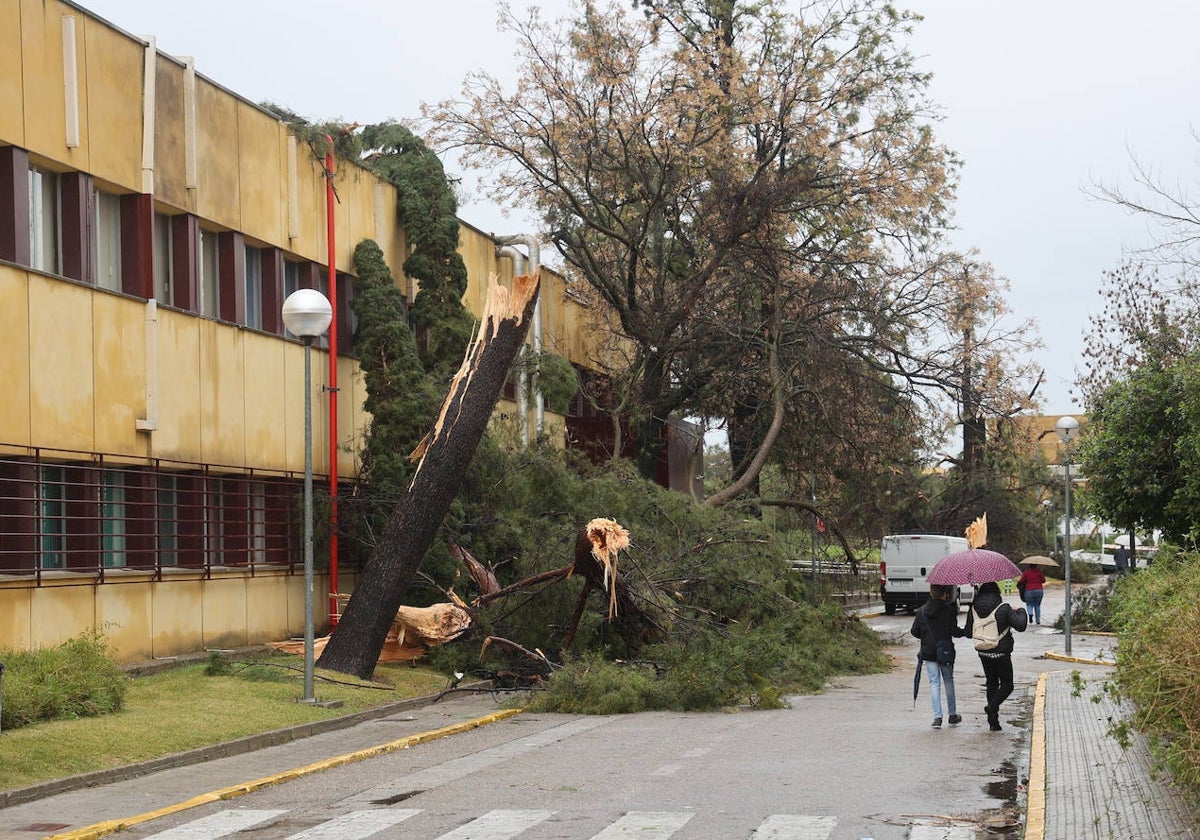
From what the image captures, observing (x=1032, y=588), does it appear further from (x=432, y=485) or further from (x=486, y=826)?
(x=486, y=826)

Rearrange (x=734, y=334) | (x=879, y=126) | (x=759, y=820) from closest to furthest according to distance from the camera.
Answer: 1. (x=759, y=820)
2. (x=734, y=334)
3. (x=879, y=126)

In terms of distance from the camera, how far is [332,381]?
23453 millimetres

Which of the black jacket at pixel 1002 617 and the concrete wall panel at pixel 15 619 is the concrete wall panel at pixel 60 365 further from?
the black jacket at pixel 1002 617

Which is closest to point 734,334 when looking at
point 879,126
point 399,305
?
point 879,126

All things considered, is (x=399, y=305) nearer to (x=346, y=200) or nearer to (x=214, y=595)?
(x=346, y=200)

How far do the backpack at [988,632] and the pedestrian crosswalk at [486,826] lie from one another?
234 inches

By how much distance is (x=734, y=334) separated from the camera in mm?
31656

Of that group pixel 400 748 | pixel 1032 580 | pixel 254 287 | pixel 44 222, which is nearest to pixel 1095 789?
pixel 400 748

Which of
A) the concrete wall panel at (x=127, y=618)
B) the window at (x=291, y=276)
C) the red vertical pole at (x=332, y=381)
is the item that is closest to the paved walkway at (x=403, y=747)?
the concrete wall panel at (x=127, y=618)

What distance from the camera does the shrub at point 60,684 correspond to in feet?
43.2

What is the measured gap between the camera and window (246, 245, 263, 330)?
22406mm

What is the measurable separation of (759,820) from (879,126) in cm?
2648

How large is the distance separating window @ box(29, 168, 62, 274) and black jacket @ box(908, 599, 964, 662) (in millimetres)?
10812

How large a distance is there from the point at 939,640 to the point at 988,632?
508mm
